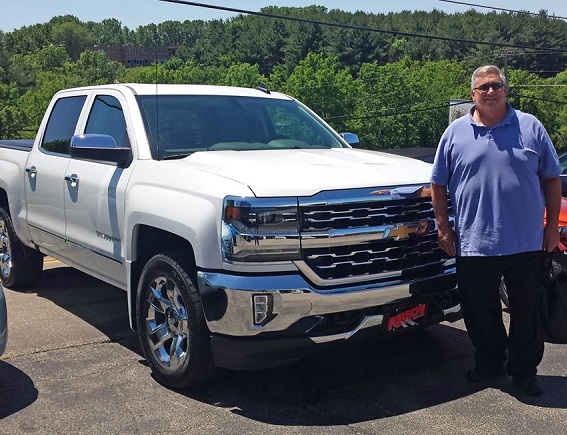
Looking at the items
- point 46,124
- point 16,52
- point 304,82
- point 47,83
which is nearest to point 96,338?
point 46,124

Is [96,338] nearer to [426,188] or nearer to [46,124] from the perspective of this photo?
[46,124]

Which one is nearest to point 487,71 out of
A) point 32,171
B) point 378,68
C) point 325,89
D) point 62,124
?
point 62,124

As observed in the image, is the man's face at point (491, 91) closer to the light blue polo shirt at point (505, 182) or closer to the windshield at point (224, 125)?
the light blue polo shirt at point (505, 182)

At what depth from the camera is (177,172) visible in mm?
4414

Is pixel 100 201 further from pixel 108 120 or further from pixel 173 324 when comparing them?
pixel 173 324

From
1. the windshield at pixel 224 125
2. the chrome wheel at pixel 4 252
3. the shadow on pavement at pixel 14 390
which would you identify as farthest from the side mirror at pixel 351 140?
the chrome wheel at pixel 4 252

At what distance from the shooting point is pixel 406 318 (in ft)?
14.1

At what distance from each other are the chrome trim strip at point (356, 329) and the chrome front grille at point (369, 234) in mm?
237

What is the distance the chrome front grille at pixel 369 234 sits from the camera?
3.95 metres

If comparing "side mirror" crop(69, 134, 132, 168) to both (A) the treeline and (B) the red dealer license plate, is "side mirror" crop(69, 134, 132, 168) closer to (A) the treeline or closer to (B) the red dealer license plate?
(B) the red dealer license plate

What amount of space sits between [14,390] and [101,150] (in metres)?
1.61

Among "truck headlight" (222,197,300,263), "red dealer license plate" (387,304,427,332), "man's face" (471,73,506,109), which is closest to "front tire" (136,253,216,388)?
"truck headlight" (222,197,300,263)

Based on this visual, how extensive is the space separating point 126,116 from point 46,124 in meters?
1.75

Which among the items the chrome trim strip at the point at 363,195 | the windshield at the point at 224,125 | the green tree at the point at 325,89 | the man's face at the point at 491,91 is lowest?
the green tree at the point at 325,89
